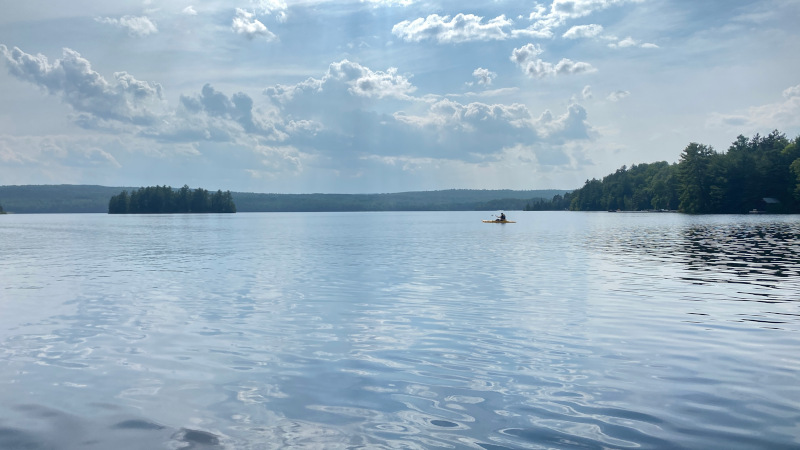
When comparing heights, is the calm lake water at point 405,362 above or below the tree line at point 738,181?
below

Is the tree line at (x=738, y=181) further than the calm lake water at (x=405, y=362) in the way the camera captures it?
Yes

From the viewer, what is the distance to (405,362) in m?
14.8

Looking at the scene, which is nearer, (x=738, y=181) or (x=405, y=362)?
(x=405, y=362)

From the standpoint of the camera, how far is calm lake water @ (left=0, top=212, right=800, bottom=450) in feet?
33.1

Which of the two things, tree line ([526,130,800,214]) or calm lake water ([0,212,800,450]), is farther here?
tree line ([526,130,800,214])

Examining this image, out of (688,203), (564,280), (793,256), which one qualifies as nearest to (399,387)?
(564,280)

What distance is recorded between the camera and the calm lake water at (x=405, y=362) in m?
10.1

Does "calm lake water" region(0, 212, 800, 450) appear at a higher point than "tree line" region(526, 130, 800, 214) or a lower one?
lower

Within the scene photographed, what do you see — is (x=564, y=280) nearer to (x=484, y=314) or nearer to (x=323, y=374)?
(x=484, y=314)

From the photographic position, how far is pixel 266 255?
50219 mm

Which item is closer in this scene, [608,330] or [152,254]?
[608,330]

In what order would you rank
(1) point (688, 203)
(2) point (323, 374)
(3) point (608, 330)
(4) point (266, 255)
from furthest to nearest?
(1) point (688, 203), (4) point (266, 255), (3) point (608, 330), (2) point (323, 374)

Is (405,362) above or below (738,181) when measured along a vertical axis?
below

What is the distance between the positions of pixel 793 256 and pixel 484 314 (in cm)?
3022
